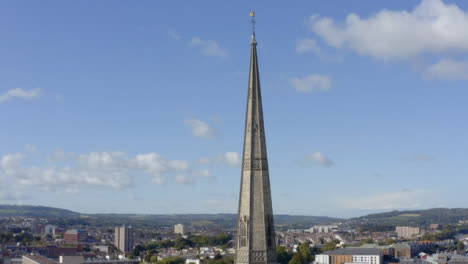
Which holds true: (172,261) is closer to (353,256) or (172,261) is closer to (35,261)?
(35,261)

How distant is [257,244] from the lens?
25062 mm

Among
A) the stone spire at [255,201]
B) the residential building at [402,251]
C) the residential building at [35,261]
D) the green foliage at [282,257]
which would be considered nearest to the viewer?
the stone spire at [255,201]

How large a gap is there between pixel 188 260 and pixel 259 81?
107270 mm

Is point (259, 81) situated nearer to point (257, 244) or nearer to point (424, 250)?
point (257, 244)

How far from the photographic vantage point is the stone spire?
25.0m

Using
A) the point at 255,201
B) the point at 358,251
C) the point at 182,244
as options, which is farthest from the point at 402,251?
the point at 255,201

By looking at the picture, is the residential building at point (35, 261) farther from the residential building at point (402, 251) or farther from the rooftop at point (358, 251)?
the residential building at point (402, 251)

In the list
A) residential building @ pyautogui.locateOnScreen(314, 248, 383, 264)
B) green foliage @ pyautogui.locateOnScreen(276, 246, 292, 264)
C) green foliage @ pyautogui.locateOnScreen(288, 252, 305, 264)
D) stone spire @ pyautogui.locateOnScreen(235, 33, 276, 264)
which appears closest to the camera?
stone spire @ pyautogui.locateOnScreen(235, 33, 276, 264)

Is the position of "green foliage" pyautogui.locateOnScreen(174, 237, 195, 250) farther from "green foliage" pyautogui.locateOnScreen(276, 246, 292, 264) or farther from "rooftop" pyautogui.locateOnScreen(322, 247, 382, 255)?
"green foliage" pyautogui.locateOnScreen(276, 246, 292, 264)

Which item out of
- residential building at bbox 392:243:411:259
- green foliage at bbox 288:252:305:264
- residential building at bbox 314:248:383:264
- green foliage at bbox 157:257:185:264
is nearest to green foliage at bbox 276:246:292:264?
green foliage at bbox 288:252:305:264

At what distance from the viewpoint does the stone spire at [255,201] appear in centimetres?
2505

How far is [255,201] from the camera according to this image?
2520 centimetres

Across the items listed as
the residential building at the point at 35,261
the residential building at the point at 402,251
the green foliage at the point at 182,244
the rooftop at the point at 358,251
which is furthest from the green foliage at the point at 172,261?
the residential building at the point at 402,251

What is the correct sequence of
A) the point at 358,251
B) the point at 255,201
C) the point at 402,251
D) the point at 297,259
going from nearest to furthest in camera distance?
the point at 255,201
the point at 297,259
the point at 358,251
the point at 402,251
